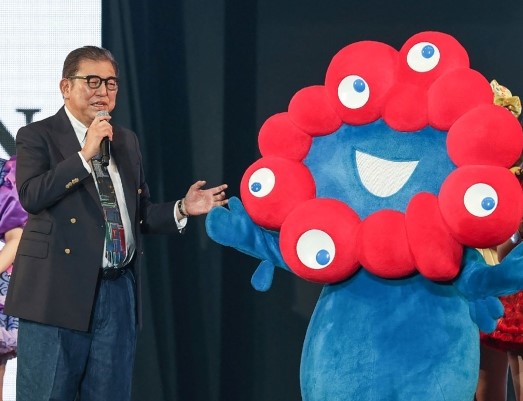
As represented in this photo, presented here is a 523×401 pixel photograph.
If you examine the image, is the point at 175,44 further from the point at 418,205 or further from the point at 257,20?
the point at 418,205

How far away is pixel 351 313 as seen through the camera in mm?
1986

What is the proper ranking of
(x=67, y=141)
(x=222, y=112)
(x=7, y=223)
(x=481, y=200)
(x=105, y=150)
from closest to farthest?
(x=481, y=200)
(x=105, y=150)
(x=67, y=141)
(x=7, y=223)
(x=222, y=112)

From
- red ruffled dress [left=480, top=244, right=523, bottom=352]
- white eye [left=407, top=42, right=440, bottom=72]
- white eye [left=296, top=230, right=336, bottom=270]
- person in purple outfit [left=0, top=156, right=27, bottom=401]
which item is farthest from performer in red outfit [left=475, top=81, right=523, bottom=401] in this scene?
person in purple outfit [left=0, top=156, right=27, bottom=401]

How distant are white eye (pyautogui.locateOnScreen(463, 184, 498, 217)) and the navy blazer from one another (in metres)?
1.01

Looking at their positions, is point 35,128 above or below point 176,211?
above

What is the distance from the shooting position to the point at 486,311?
193 centimetres

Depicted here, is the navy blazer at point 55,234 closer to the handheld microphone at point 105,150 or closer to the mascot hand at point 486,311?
the handheld microphone at point 105,150

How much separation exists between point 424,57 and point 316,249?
1.62ft

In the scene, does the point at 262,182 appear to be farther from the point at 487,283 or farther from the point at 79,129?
the point at 79,129

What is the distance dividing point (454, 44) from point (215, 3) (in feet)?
5.54

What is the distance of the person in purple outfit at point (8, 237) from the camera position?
9.66ft

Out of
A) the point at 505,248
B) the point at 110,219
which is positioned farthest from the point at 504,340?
the point at 110,219

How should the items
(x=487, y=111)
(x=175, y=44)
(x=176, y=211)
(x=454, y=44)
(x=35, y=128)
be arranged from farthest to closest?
(x=175, y=44) → (x=176, y=211) → (x=35, y=128) → (x=454, y=44) → (x=487, y=111)

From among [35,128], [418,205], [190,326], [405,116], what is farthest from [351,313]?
[190,326]
